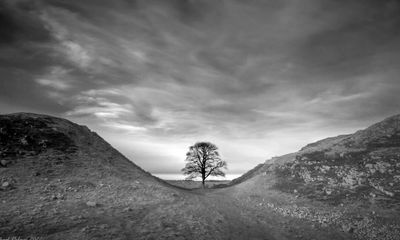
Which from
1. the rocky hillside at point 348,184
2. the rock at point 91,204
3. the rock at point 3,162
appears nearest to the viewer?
the rock at point 91,204

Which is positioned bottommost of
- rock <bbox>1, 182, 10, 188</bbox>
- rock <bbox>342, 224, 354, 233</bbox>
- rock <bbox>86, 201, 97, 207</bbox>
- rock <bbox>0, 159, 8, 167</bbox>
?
rock <bbox>342, 224, 354, 233</bbox>

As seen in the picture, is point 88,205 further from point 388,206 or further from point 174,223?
point 388,206

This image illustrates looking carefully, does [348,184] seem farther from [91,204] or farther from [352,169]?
[91,204]

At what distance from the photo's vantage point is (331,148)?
3750 centimetres

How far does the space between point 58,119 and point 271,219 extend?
33.2 meters

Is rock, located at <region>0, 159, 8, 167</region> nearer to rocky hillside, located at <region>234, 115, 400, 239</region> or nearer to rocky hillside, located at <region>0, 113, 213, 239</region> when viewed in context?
rocky hillside, located at <region>0, 113, 213, 239</region>

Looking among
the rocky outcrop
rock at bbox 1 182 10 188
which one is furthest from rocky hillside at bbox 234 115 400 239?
rock at bbox 1 182 10 188

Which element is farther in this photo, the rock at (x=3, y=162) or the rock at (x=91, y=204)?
the rock at (x=3, y=162)

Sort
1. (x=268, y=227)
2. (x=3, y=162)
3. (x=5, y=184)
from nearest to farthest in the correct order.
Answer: (x=268, y=227)
(x=5, y=184)
(x=3, y=162)

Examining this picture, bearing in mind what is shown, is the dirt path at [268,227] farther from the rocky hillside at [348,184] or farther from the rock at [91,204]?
the rock at [91,204]

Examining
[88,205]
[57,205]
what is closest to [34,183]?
[57,205]

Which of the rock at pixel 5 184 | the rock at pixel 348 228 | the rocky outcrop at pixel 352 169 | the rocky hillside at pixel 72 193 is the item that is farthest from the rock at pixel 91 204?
the rocky outcrop at pixel 352 169

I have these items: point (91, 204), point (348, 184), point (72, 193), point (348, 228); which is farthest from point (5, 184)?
point (348, 184)

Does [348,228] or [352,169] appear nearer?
[348,228]
